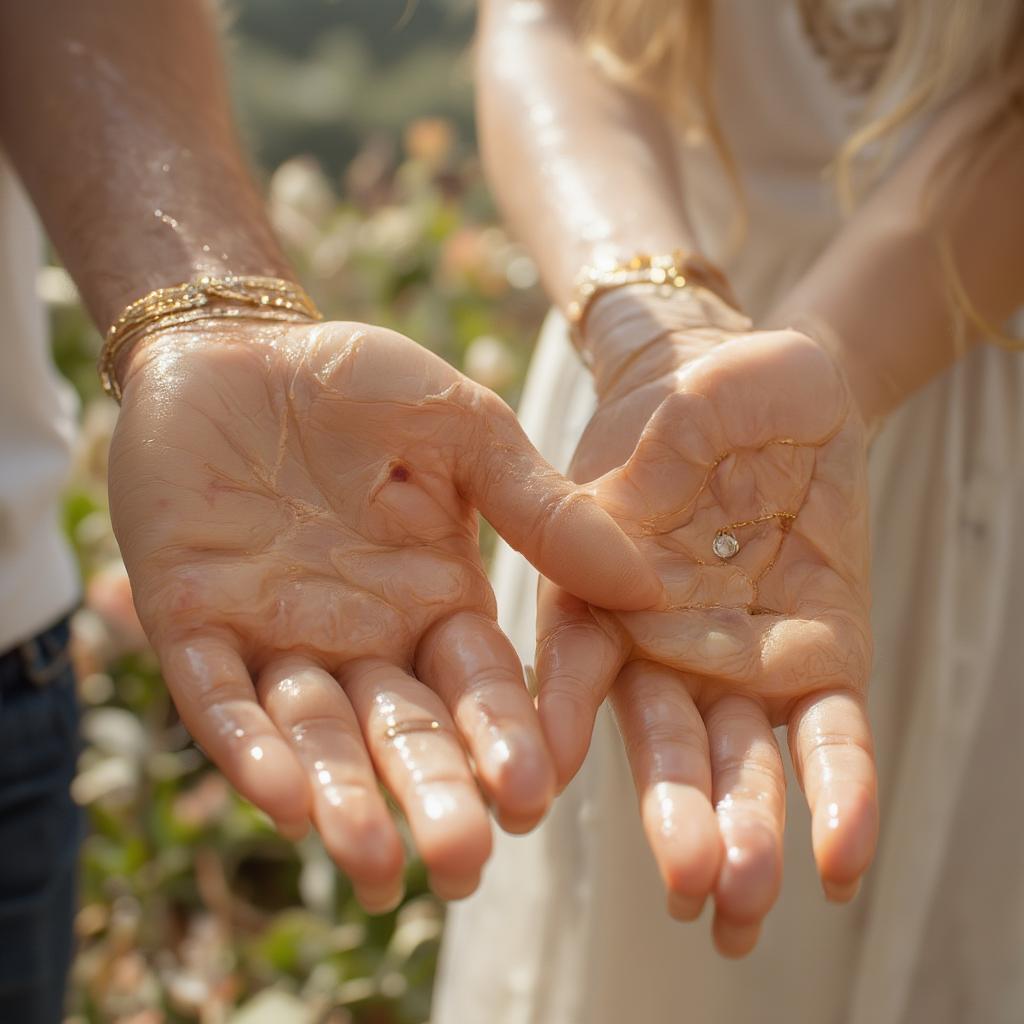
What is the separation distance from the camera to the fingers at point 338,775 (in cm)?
72

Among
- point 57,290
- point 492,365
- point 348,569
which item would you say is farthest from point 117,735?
point 348,569

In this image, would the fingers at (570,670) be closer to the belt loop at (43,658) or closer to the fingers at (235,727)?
the fingers at (235,727)

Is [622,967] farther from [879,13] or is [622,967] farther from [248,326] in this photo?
[879,13]

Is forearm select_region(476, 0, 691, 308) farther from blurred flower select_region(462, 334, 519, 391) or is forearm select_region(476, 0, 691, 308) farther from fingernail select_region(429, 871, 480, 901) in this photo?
blurred flower select_region(462, 334, 519, 391)

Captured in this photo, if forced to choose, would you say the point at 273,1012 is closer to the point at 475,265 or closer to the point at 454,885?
the point at 454,885

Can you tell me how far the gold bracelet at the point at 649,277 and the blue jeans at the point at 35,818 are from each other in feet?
2.00

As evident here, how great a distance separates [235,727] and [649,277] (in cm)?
62

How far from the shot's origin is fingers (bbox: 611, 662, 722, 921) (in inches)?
29.7

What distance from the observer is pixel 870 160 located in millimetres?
1304

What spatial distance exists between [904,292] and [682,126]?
1.13 ft

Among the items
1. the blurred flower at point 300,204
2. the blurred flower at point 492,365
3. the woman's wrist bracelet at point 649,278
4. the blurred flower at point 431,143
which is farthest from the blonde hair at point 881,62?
the blurred flower at point 431,143

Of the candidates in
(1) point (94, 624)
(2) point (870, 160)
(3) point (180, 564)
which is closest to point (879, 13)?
(2) point (870, 160)

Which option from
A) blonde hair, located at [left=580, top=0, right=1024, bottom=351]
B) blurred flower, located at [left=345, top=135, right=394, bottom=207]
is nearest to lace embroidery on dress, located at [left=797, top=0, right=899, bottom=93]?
blonde hair, located at [left=580, top=0, right=1024, bottom=351]

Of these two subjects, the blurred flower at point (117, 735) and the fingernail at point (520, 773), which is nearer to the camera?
the fingernail at point (520, 773)
